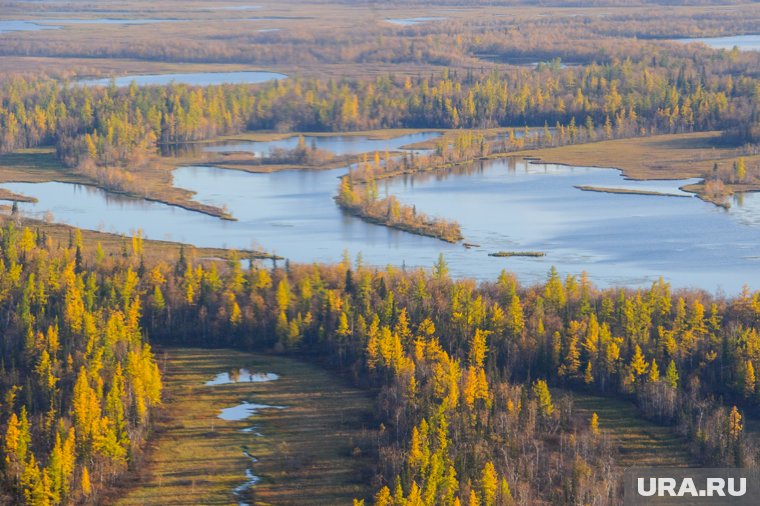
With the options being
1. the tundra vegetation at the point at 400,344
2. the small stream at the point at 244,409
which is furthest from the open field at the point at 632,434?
the small stream at the point at 244,409

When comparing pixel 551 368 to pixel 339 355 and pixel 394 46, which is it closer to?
pixel 339 355

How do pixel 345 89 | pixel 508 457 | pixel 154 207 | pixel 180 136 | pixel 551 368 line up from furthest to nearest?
1. pixel 345 89
2. pixel 180 136
3. pixel 154 207
4. pixel 551 368
5. pixel 508 457

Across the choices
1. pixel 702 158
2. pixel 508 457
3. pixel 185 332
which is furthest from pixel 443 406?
pixel 702 158

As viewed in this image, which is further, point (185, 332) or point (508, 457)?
point (185, 332)

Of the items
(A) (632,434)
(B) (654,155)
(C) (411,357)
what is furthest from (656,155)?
(A) (632,434)

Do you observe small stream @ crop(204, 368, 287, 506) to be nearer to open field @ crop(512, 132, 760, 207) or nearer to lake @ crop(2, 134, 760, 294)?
lake @ crop(2, 134, 760, 294)

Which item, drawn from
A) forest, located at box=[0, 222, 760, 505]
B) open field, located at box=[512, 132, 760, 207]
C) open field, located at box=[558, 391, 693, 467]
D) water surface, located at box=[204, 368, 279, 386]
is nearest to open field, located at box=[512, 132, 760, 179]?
open field, located at box=[512, 132, 760, 207]
